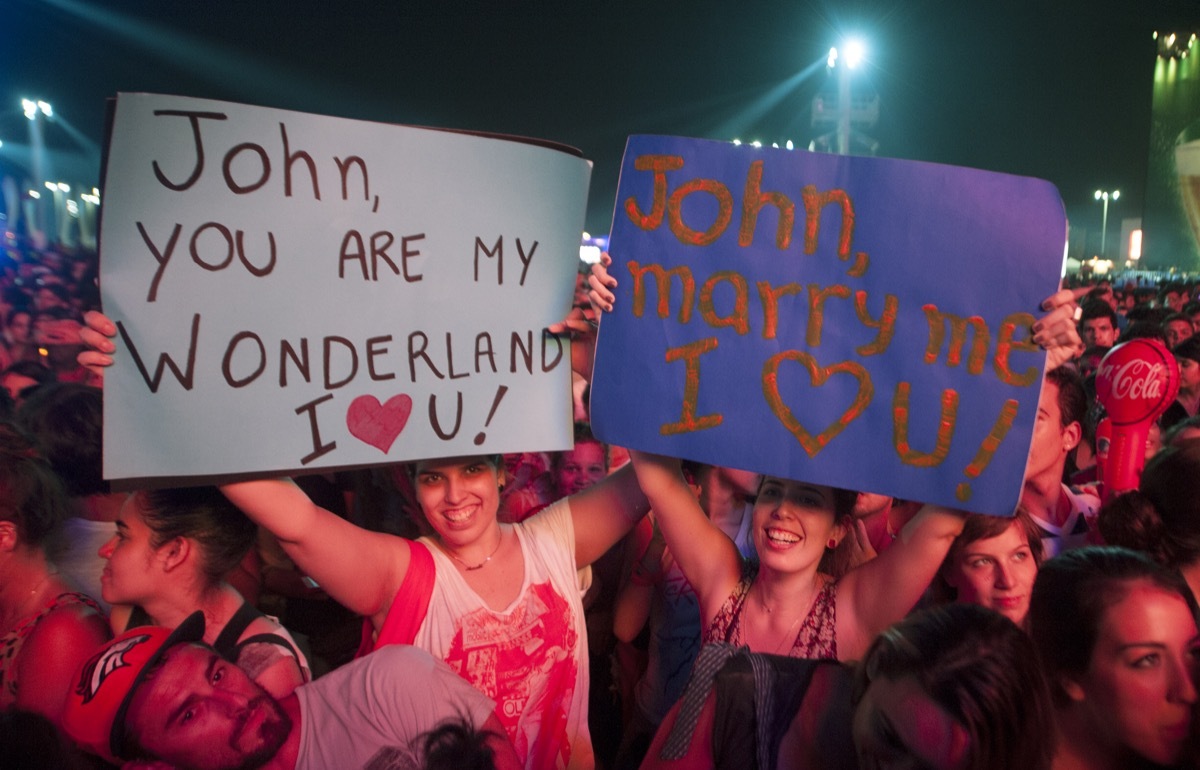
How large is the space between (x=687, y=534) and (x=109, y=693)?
130 centimetres

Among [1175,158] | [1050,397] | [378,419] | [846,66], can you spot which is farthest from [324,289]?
[1175,158]

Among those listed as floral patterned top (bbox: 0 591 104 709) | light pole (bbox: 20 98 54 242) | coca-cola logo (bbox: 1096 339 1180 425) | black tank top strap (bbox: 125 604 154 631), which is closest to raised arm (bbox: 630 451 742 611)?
black tank top strap (bbox: 125 604 154 631)

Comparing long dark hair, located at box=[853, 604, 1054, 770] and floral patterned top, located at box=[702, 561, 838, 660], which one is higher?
long dark hair, located at box=[853, 604, 1054, 770]

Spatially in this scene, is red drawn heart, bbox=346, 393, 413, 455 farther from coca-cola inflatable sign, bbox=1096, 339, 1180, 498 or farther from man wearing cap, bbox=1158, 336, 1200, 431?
man wearing cap, bbox=1158, 336, 1200, 431

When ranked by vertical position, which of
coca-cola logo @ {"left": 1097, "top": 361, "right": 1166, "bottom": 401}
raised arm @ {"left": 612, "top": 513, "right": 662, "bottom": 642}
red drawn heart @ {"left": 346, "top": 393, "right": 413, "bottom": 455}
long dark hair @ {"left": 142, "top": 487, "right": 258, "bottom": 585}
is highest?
coca-cola logo @ {"left": 1097, "top": 361, "right": 1166, "bottom": 401}

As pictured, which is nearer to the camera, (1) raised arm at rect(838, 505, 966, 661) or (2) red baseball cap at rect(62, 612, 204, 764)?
(2) red baseball cap at rect(62, 612, 204, 764)

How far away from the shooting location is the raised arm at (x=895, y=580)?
177 centimetres

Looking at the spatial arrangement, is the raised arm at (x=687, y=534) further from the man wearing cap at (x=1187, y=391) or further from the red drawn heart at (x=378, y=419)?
the man wearing cap at (x=1187, y=391)

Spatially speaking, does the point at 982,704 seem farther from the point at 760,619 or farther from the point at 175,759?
the point at 175,759

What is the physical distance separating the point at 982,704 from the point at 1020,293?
2.99 feet

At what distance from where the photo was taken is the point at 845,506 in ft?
6.73

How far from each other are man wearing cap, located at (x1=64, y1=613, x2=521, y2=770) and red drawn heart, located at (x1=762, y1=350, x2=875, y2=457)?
92 centimetres

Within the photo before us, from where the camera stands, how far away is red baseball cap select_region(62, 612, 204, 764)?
1.37 metres

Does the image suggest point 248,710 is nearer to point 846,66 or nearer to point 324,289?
point 324,289
